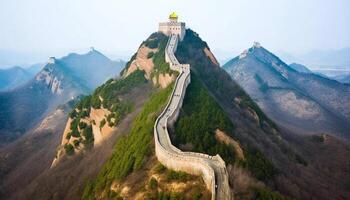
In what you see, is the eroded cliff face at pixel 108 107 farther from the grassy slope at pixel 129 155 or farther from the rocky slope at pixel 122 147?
the grassy slope at pixel 129 155

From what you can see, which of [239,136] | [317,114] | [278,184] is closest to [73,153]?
[239,136]

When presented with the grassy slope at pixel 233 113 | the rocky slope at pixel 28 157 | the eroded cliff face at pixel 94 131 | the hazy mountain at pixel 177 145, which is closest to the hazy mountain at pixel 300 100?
the grassy slope at pixel 233 113

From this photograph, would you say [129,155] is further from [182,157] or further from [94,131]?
[94,131]

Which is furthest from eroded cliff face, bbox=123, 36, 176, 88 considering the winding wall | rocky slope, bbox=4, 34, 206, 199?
the winding wall

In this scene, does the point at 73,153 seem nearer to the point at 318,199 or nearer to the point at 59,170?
the point at 59,170

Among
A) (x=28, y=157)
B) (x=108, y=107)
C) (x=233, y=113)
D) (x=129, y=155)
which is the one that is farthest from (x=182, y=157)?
(x=28, y=157)

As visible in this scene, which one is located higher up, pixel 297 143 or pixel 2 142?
pixel 297 143
